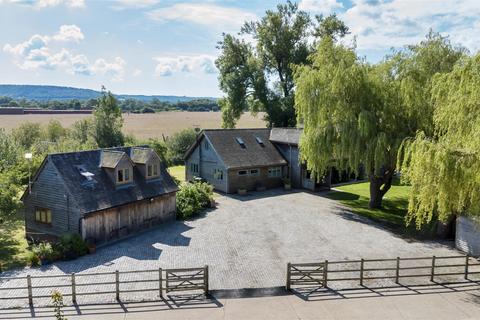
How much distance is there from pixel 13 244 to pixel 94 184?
573cm

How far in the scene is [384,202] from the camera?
32250mm

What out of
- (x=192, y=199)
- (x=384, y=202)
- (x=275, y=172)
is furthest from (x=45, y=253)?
(x=384, y=202)

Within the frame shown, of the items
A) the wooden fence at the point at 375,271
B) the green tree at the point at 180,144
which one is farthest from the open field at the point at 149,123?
the wooden fence at the point at 375,271

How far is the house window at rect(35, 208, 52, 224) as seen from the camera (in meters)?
22.5

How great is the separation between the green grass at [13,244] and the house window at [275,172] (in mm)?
21014

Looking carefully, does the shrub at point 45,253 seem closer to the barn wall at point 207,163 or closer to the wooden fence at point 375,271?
the wooden fence at point 375,271

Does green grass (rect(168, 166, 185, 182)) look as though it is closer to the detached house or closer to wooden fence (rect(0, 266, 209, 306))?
the detached house

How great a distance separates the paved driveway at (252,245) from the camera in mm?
18891

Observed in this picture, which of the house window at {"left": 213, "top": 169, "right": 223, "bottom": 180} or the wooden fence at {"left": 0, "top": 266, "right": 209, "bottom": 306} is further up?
the house window at {"left": 213, "top": 169, "right": 223, "bottom": 180}

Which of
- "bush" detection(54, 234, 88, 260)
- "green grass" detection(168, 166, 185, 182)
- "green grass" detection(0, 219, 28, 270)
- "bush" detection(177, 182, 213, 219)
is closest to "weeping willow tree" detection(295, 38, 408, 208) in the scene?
"bush" detection(177, 182, 213, 219)

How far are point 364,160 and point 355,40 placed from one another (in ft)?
33.9

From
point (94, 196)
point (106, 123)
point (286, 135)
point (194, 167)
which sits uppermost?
point (106, 123)

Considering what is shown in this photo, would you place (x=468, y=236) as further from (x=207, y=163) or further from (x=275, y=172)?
(x=207, y=163)

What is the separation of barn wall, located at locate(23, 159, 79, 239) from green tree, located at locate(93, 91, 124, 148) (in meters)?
28.2
